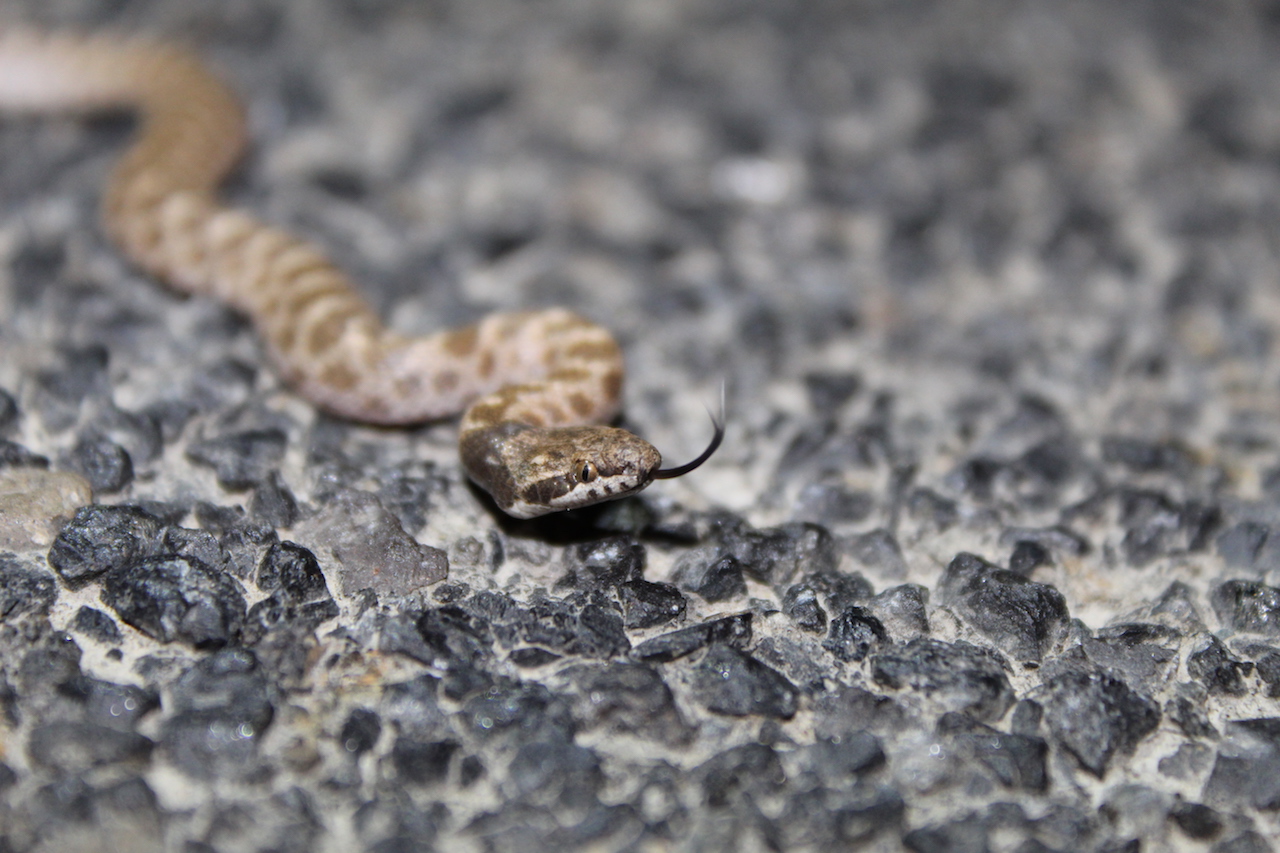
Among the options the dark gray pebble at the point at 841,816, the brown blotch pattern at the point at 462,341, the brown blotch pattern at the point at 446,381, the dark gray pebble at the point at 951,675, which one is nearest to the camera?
the dark gray pebble at the point at 841,816

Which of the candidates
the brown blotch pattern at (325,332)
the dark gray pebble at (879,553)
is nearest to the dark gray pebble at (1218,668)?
the dark gray pebble at (879,553)

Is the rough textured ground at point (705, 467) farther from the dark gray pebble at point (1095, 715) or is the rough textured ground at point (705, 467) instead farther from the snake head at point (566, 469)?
the snake head at point (566, 469)

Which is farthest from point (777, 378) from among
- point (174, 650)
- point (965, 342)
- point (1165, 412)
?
point (174, 650)

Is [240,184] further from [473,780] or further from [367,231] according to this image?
[473,780]

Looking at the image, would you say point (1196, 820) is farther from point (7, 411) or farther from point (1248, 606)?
point (7, 411)

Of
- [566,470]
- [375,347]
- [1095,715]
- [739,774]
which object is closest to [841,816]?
[739,774]
